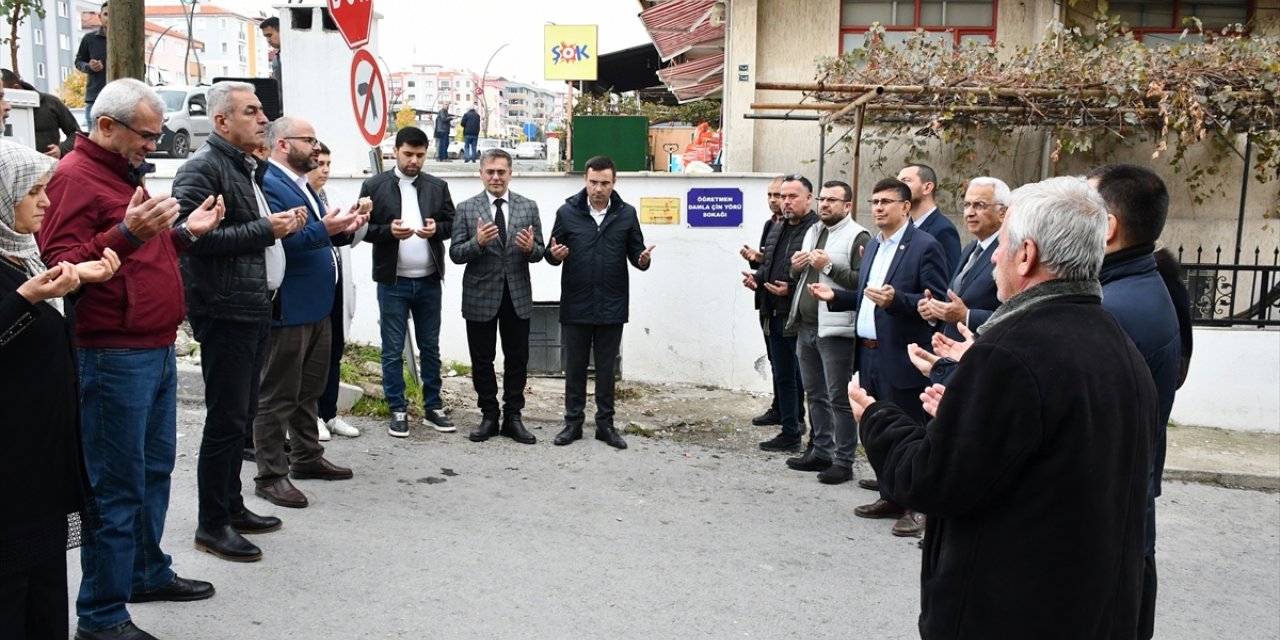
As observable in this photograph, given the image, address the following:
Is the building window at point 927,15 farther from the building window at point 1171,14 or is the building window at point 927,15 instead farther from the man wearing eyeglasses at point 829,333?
the man wearing eyeglasses at point 829,333

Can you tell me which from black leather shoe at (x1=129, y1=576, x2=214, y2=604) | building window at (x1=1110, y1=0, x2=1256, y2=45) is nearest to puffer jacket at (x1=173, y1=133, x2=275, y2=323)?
black leather shoe at (x1=129, y1=576, x2=214, y2=604)

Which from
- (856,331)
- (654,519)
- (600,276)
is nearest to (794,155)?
(600,276)

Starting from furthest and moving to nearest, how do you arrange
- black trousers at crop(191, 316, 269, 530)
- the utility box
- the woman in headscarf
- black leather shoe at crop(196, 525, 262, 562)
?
1. the utility box
2. black leather shoe at crop(196, 525, 262, 562)
3. black trousers at crop(191, 316, 269, 530)
4. the woman in headscarf

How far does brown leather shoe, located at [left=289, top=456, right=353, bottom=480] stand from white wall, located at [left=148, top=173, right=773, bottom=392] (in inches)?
136

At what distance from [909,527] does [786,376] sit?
210cm

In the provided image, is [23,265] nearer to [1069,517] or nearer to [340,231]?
[340,231]

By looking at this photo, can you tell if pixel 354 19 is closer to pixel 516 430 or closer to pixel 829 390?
pixel 516 430

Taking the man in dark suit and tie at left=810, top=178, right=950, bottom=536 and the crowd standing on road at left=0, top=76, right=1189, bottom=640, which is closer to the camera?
the crowd standing on road at left=0, top=76, right=1189, bottom=640

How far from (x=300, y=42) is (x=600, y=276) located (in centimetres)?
408

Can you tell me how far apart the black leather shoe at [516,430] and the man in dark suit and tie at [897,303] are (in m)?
2.53

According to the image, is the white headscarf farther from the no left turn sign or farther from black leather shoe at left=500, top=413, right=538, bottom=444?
black leather shoe at left=500, top=413, right=538, bottom=444

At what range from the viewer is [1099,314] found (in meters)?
2.52

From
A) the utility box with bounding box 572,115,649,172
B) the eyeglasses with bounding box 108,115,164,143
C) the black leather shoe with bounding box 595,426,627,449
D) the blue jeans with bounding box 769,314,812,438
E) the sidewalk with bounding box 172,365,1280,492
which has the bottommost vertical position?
the sidewalk with bounding box 172,365,1280,492

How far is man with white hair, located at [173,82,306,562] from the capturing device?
4641 millimetres
